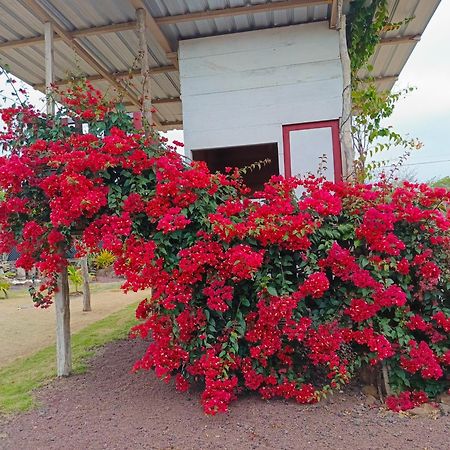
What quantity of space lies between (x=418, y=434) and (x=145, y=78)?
474 centimetres

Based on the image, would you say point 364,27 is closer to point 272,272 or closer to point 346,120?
point 346,120

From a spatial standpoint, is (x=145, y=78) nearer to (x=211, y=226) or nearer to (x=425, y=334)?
(x=211, y=226)

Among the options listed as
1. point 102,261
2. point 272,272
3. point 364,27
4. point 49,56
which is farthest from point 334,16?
point 102,261

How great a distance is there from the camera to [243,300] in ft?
12.2

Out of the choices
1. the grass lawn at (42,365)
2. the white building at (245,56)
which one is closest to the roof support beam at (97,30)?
the white building at (245,56)

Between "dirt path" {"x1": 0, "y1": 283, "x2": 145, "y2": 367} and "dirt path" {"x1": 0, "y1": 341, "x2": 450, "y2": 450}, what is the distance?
8.28ft

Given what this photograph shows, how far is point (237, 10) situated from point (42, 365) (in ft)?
16.2

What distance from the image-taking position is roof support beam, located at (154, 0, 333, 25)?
5855 millimetres

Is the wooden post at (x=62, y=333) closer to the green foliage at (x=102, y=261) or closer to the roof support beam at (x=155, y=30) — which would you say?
the roof support beam at (x=155, y=30)

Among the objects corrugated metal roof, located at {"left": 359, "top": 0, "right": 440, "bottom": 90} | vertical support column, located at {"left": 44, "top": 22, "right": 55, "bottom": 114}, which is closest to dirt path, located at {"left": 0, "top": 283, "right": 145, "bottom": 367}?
vertical support column, located at {"left": 44, "top": 22, "right": 55, "bottom": 114}

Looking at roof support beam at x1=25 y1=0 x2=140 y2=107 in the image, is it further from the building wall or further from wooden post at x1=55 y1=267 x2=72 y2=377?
wooden post at x1=55 y1=267 x2=72 y2=377

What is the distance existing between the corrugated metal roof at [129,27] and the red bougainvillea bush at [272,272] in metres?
2.61

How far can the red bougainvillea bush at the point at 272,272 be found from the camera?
3.57 m

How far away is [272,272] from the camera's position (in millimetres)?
3771
